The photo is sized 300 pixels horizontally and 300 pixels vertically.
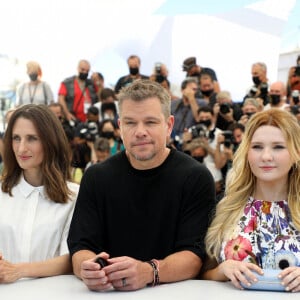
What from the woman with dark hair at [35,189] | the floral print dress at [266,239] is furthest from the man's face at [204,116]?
the floral print dress at [266,239]

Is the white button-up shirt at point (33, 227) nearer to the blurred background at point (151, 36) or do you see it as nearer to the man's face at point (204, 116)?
the man's face at point (204, 116)

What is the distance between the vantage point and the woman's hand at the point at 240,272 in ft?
6.08

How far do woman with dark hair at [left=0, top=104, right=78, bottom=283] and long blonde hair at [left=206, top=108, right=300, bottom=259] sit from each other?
2.06 feet

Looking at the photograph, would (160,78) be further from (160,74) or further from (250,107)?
(250,107)

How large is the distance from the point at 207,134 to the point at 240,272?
4.43 m

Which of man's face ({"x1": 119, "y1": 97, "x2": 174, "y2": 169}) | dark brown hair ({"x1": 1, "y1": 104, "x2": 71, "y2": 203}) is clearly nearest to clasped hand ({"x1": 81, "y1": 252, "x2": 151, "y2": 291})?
man's face ({"x1": 119, "y1": 97, "x2": 174, "y2": 169})

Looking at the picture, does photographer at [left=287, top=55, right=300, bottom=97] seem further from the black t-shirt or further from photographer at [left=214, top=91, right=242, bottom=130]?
the black t-shirt

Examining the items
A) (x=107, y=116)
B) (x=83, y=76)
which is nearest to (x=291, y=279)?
(x=107, y=116)

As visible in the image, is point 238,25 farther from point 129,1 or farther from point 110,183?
point 110,183

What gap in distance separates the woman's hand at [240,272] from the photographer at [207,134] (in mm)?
3692

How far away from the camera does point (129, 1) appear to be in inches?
359

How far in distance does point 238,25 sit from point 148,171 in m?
6.55

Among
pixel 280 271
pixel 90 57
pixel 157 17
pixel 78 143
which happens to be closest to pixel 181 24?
pixel 157 17

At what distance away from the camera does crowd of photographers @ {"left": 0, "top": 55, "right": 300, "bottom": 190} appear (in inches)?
233
